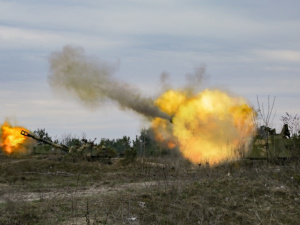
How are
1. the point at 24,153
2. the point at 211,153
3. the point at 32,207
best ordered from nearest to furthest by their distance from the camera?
the point at 32,207 → the point at 211,153 → the point at 24,153

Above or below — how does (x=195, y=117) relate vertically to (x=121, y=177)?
above

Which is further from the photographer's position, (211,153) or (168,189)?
(211,153)

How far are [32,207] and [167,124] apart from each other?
15174 millimetres

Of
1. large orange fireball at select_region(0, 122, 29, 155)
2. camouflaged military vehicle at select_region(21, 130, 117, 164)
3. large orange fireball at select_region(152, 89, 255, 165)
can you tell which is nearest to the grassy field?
large orange fireball at select_region(152, 89, 255, 165)

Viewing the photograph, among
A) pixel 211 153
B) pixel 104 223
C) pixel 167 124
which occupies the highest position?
pixel 167 124

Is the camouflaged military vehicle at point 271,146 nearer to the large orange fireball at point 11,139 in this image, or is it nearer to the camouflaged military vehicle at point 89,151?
the camouflaged military vehicle at point 89,151

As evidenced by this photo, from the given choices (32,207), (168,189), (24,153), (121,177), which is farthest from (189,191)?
(24,153)

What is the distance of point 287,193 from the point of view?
14023mm

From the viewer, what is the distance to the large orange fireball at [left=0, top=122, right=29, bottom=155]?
36844 millimetres

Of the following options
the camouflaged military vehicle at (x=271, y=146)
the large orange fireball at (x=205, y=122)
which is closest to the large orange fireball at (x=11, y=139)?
the large orange fireball at (x=205, y=122)

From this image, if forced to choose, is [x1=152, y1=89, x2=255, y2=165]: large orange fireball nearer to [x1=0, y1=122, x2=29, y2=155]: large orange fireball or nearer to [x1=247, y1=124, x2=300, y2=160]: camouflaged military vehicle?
[x1=247, y1=124, x2=300, y2=160]: camouflaged military vehicle

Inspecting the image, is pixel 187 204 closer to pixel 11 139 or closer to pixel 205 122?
pixel 205 122

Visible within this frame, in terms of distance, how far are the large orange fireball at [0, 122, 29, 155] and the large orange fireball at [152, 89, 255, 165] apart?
1478 cm

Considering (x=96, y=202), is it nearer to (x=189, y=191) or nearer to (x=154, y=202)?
(x=154, y=202)
